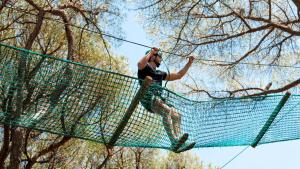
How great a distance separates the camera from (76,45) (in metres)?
9.55

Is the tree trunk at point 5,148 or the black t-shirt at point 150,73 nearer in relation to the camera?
the black t-shirt at point 150,73

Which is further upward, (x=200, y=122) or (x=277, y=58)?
(x=277, y=58)

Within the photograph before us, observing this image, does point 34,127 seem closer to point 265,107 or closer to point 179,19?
point 265,107

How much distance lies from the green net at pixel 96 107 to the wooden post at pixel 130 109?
0.09 ft

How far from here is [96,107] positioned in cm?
428

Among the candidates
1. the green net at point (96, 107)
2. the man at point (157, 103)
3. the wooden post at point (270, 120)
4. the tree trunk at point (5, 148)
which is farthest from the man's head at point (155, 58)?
the tree trunk at point (5, 148)

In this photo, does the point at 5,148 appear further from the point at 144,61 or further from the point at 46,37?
the point at 144,61

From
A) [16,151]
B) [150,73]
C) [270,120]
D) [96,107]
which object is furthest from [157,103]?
[16,151]

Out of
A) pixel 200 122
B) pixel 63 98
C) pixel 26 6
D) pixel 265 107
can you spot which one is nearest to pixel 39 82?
pixel 63 98

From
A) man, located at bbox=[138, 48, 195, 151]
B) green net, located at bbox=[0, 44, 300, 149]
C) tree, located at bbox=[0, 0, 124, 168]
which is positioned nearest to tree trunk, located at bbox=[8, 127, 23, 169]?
tree, located at bbox=[0, 0, 124, 168]

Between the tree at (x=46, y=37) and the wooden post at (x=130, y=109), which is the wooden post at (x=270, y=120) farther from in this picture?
the tree at (x=46, y=37)

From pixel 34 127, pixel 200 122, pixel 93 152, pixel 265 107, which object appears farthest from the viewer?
pixel 93 152

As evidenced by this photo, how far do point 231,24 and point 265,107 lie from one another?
115 inches

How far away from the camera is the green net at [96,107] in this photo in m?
3.74
